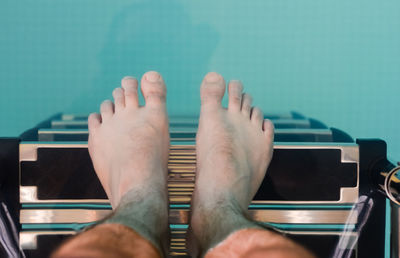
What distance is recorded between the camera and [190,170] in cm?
80

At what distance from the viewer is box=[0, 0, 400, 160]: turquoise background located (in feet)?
4.55

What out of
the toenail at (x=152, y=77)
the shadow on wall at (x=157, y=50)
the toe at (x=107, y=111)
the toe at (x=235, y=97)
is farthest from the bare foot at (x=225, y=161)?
the shadow on wall at (x=157, y=50)

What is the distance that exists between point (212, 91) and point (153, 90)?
0.42ft

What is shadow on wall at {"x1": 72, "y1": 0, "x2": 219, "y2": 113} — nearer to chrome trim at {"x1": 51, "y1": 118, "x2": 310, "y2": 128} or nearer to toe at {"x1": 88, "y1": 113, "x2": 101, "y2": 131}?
chrome trim at {"x1": 51, "y1": 118, "x2": 310, "y2": 128}

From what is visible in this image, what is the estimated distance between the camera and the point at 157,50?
1414mm

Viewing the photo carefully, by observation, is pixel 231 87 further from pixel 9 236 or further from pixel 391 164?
pixel 9 236

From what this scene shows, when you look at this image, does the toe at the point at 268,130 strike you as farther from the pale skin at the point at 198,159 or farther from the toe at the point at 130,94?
the toe at the point at 130,94

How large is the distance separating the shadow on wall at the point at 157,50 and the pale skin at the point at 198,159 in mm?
535

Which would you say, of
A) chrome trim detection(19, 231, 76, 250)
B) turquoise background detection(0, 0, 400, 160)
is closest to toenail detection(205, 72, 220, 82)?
chrome trim detection(19, 231, 76, 250)

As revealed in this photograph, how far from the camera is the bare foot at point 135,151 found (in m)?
0.62

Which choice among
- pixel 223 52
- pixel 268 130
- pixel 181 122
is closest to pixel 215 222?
pixel 268 130

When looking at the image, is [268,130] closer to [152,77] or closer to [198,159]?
[198,159]

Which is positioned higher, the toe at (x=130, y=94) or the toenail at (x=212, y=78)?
the toenail at (x=212, y=78)

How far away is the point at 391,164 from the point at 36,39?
4.00 ft
